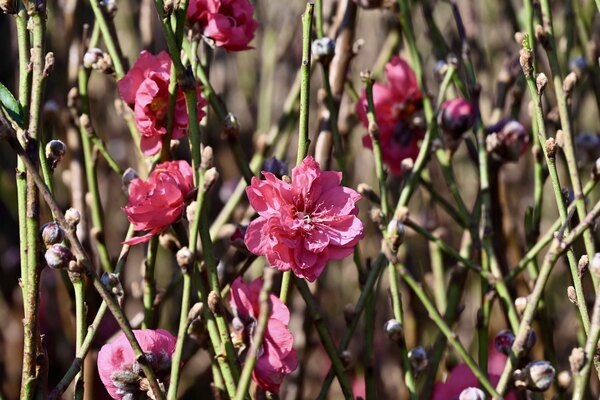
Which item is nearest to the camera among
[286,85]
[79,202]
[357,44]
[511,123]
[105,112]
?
[511,123]

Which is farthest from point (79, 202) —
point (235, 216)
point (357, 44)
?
point (357, 44)

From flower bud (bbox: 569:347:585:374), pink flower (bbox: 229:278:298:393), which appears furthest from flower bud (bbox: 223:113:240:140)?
flower bud (bbox: 569:347:585:374)

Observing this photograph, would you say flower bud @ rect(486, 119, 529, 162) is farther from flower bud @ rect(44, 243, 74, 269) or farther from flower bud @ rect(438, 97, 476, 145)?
flower bud @ rect(44, 243, 74, 269)

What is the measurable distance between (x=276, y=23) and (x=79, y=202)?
4.91ft

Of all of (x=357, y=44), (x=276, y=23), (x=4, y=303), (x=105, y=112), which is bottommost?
(x=4, y=303)

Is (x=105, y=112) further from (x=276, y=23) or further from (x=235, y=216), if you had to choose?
(x=235, y=216)

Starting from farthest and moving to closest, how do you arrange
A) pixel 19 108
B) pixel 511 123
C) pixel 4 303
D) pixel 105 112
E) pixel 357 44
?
pixel 105 112 → pixel 4 303 → pixel 357 44 → pixel 511 123 → pixel 19 108

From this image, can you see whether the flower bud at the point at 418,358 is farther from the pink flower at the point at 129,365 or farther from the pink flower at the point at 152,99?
the pink flower at the point at 152,99

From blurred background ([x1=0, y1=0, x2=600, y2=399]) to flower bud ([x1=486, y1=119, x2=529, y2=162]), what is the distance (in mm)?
154

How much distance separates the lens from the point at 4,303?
2457mm

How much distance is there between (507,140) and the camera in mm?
1454

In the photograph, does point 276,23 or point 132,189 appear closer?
point 132,189

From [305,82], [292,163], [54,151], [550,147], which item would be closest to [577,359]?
[550,147]

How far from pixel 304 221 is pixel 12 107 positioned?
0.39 meters
